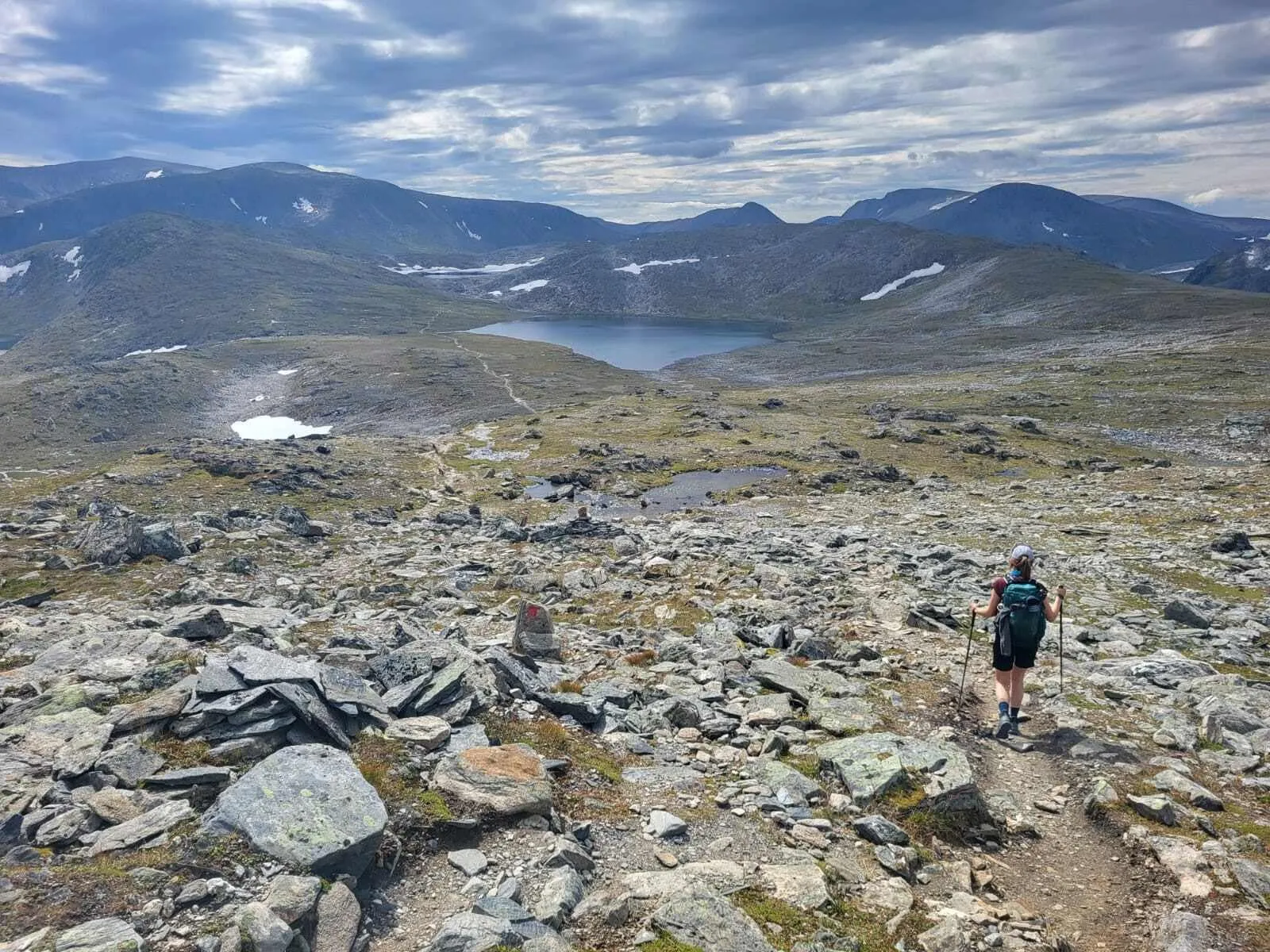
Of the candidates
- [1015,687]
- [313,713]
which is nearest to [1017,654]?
[1015,687]

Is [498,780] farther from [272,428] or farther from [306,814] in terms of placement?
[272,428]

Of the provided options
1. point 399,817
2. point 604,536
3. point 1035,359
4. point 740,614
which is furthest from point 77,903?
point 1035,359

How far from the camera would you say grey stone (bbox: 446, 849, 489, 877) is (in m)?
9.55

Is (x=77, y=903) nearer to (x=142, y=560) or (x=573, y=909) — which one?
(x=573, y=909)

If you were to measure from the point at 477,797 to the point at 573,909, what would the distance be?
7.74ft

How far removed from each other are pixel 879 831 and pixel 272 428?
129796 millimetres

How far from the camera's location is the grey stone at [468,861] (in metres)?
9.55

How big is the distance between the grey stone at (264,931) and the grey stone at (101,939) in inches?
36.5

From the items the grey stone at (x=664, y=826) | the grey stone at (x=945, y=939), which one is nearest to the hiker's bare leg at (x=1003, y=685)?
the grey stone at (x=945, y=939)

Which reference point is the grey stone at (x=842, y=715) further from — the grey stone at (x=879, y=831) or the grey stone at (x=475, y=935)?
the grey stone at (x=475, y=935)

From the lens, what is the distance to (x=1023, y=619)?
1455 centimetres

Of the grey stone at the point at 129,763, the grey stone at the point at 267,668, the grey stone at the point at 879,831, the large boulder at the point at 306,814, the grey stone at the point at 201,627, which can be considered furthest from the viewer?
the grey stone at the point at 201,627

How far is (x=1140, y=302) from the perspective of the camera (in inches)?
7667

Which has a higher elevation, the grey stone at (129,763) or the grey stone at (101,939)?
the grey stone at (101,939)
